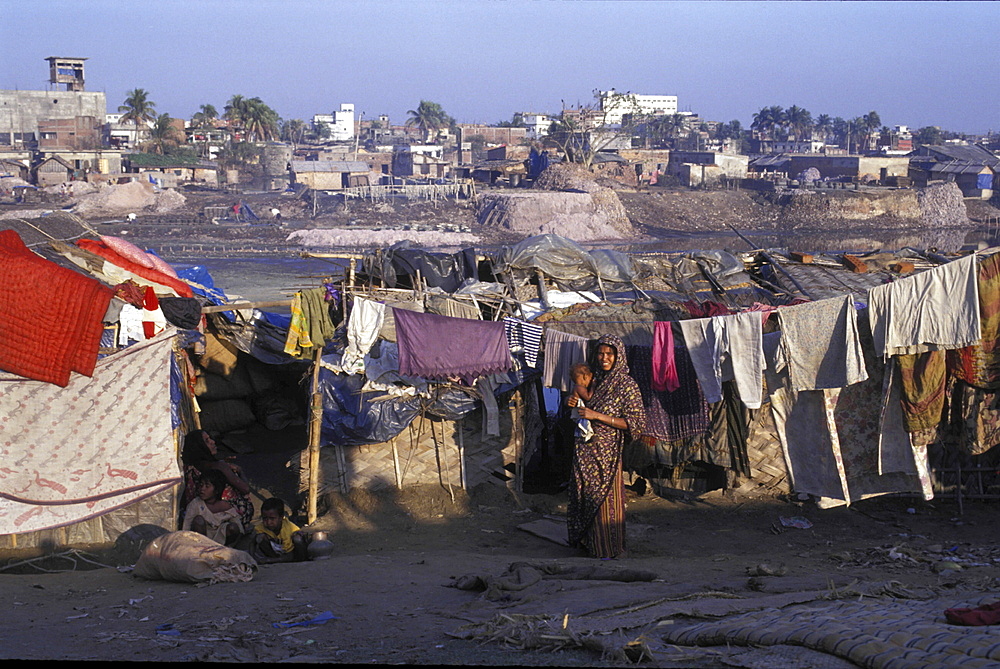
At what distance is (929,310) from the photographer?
5957 millimetres

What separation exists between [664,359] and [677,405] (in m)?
0.41

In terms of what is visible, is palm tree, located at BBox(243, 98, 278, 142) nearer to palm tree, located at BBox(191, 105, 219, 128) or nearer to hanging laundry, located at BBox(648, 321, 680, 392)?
palm tree, located at BBox(191, 105, 219, 128)

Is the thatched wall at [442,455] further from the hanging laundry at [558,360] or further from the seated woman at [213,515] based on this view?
the seated woman at [213,515]

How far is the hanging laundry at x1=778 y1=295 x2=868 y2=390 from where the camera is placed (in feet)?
20.0

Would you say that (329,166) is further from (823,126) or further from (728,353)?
(823,126)

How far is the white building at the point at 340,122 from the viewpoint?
92438 mm

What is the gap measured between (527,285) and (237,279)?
14.4 meters

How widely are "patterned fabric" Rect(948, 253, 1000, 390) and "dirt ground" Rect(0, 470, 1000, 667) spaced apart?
1.07 metres

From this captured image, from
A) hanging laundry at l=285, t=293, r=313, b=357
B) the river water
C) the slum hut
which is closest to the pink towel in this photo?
hanging laundry at l=285, t=293, r=313, b=357

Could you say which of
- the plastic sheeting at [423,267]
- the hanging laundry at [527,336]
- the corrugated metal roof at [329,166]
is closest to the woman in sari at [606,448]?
the hanging laundry at [527,336]

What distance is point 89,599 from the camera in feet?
15.2

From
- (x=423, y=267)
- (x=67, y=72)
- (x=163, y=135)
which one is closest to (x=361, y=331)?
(x=423, y=267)

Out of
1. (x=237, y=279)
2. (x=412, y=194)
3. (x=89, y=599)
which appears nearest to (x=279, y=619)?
(x=89, y=599)

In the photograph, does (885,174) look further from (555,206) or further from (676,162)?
(555,206)
